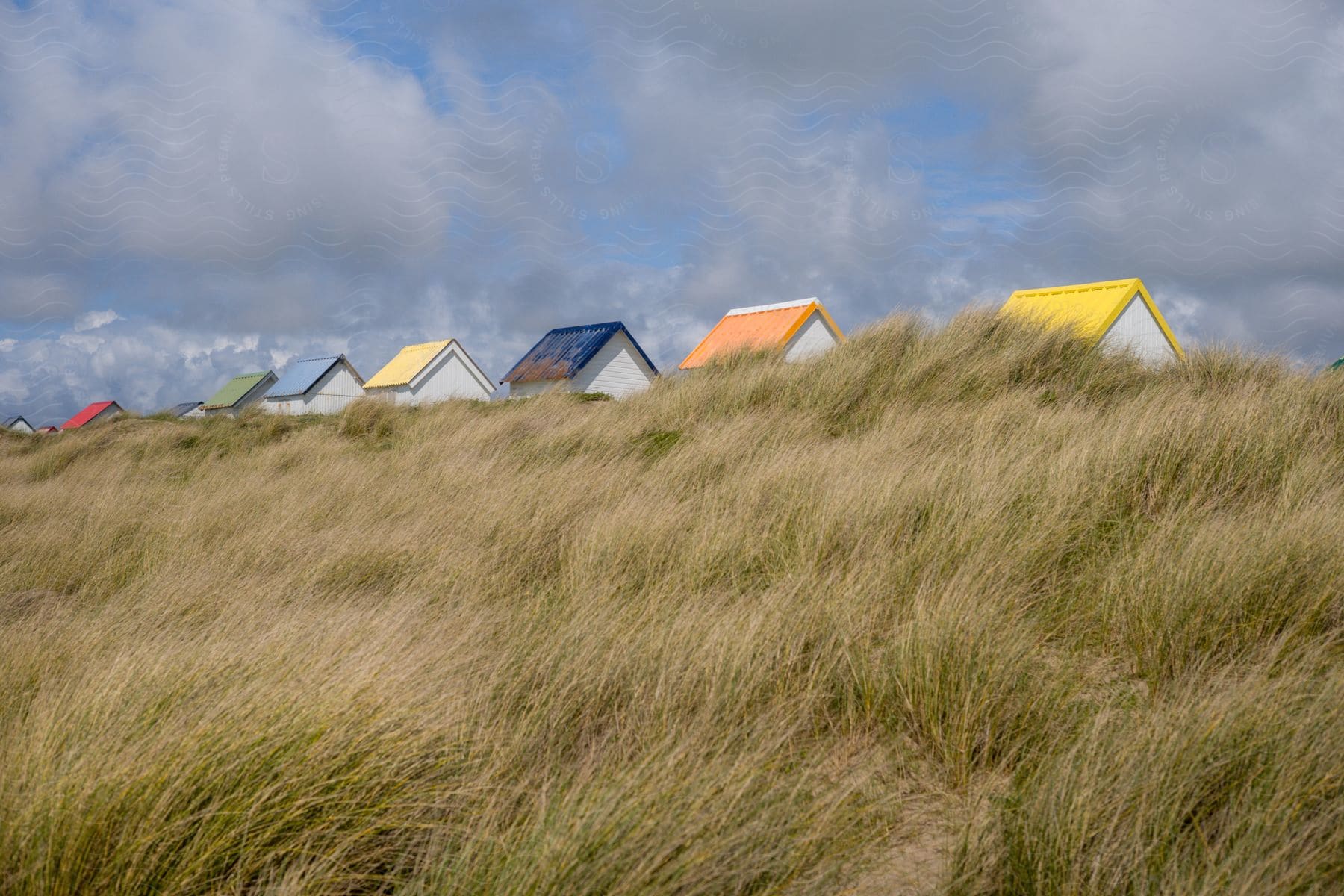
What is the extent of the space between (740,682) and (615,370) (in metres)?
24.2

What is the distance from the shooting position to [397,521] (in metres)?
5.82

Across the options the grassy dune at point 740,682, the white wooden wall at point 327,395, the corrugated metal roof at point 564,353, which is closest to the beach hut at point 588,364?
the corrugated metal roof at point 564,353

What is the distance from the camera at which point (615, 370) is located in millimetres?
26578

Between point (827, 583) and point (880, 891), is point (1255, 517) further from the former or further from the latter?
point (880, 891)

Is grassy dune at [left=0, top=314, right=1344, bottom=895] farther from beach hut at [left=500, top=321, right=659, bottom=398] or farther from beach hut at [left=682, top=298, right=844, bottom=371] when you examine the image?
beach hut at [left=500, top=321, right=659, bottom=398]

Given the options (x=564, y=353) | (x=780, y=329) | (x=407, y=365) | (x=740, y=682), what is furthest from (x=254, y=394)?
(x=740, y=682)

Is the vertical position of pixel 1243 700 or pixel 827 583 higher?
pixel 827 583

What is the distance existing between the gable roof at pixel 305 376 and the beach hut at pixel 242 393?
3252 mm

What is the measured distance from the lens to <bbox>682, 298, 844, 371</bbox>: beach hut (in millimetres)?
19141

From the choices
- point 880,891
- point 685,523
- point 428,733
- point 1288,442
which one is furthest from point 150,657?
point 1288,442

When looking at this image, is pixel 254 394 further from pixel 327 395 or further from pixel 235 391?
pixel 327 395

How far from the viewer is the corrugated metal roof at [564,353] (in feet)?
83.5

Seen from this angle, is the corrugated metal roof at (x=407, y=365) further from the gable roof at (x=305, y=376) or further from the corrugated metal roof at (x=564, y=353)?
the corrugated metal roof at (x=564, y=353)

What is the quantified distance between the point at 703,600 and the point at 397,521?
10.1ft
